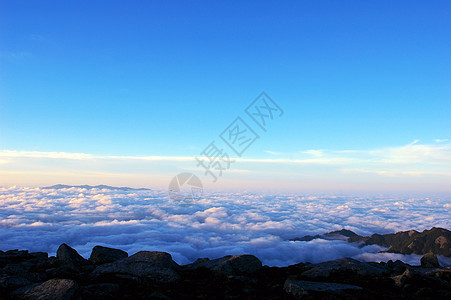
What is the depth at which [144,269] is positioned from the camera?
1667 centimetres

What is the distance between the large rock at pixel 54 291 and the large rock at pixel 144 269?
4.32 m

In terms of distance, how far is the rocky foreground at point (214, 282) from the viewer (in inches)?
469

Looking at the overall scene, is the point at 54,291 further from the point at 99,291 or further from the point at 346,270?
the point at 346,270

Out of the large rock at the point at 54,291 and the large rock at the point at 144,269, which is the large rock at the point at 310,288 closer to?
the large rock at the point at 144,269

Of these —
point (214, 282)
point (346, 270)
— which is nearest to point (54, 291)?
point (214, 282)

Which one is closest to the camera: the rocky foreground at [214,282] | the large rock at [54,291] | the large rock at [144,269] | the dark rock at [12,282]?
the large rock at [54,291]

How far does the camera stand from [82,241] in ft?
598

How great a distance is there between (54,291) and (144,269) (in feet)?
20.8

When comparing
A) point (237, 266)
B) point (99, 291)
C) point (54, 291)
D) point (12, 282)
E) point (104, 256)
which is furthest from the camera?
point (104, 256)

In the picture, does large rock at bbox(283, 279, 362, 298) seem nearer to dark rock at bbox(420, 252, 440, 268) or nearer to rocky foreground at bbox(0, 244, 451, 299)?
rocky foreground at bbox(0, 244, 451, 299)

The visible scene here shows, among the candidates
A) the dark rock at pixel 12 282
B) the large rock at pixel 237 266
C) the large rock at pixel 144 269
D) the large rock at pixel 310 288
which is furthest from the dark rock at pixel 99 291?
the large rock at pixel 310 288

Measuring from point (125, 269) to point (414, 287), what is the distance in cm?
1698

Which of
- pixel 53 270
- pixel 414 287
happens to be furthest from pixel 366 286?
pixel 53 270

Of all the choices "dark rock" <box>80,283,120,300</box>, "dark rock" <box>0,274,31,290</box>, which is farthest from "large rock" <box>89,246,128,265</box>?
"dark rock" <box>80,283,120,300</box>
